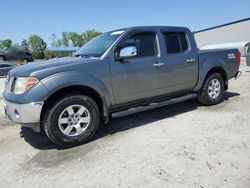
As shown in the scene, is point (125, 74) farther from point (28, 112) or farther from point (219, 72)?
point (219, 72)

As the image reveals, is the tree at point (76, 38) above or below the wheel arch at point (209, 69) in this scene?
above

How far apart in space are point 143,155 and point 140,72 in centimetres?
166

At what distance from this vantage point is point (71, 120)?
13.5ft

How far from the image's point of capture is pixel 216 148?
146 inches

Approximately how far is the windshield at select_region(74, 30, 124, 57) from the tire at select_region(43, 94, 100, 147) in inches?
37.1

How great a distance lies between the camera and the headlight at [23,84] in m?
3.76

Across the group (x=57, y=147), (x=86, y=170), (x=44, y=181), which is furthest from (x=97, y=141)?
(x=44, y=181)

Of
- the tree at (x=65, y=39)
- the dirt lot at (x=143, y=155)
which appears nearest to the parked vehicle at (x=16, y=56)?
the dirt lot at (x=143, y=155)

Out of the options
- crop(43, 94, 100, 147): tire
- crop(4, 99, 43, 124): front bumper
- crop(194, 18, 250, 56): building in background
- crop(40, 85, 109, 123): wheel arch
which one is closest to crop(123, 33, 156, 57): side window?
crop(40, 85, 109, 123): wheel arch

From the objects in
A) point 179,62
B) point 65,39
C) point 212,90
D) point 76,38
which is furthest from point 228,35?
point 65,39

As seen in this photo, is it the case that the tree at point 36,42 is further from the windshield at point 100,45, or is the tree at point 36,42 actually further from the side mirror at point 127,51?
the side mirror at point 127,51

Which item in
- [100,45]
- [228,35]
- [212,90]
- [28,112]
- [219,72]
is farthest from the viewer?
[228,35]

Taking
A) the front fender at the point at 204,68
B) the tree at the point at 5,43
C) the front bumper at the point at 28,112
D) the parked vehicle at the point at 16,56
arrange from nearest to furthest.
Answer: the front bumper at the point at 28,112, the front fender at the point at 204,68, the parked vehicle at the point at 16,56, the tree at the point at 5,43

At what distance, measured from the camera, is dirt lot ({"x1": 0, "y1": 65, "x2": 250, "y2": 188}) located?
302cm
